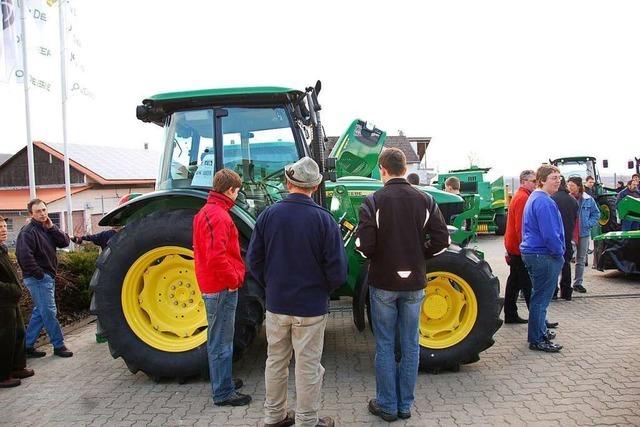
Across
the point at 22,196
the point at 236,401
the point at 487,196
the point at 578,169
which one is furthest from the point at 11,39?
the point at 22,196

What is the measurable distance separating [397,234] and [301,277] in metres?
0.74

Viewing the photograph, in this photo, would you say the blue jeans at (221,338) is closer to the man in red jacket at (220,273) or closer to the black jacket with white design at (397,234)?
the man in red jacket at (220,273)

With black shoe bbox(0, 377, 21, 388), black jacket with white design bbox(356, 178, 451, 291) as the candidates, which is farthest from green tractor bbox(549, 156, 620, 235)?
black shoe bbox(0, 377, 21, 388)

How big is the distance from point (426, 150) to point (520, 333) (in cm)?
3804

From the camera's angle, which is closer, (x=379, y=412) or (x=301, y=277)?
(x=301, y=277)

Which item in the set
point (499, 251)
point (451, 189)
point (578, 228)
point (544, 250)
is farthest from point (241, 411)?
point (499, 251)

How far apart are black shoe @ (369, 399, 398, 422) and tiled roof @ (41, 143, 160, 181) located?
22704 millimetres

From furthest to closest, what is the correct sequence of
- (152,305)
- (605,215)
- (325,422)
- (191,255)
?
(605,215) → (152,305) → (191,255) → (325,422)

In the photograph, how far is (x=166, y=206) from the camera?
15.4ft

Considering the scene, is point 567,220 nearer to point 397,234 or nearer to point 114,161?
point 397,234

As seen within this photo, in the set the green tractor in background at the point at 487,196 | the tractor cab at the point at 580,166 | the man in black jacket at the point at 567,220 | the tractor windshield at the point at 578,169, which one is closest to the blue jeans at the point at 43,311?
the man in black jacket at the point at 567,220

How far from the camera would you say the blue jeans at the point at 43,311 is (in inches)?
205

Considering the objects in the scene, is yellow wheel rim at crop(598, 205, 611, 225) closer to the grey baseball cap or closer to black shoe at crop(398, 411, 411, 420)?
black shoe at crop(398, 411, 411, 420)

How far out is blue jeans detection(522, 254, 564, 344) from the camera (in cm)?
481
